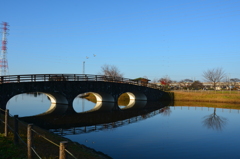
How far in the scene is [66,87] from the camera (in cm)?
3703

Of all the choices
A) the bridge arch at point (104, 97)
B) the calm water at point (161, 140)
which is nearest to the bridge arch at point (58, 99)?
the bridge arch at point (104, 97)

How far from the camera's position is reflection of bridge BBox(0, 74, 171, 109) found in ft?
100

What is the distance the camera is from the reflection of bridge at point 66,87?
3055cm

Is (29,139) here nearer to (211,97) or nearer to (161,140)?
(161,140)

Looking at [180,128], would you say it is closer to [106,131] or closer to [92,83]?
[106,131]

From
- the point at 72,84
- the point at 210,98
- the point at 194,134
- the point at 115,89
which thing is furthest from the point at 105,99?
the point at 194,134

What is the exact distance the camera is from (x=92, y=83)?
40312 millimetres

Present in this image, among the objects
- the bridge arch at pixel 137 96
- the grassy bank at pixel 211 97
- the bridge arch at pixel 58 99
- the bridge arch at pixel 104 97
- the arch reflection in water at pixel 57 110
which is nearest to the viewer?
the arch reflection in water at pixel 57 110

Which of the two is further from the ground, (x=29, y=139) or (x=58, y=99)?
(x=29, y=139)

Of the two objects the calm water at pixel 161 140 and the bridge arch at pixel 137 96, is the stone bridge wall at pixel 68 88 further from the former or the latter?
the calm water at pixel 161 140

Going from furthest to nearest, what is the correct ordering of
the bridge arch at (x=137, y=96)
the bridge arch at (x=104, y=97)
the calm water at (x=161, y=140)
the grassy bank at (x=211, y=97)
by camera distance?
the bridge arch at (x=137, y=96), the bridge arch at (x=104, y=97), the grassy bank at (x=211, y=97), the calm water at (x=161, y=140)

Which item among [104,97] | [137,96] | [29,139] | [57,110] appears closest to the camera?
[29,139]

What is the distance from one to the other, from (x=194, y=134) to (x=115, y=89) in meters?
26.6

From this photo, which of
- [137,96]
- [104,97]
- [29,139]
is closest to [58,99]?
[104,97]
